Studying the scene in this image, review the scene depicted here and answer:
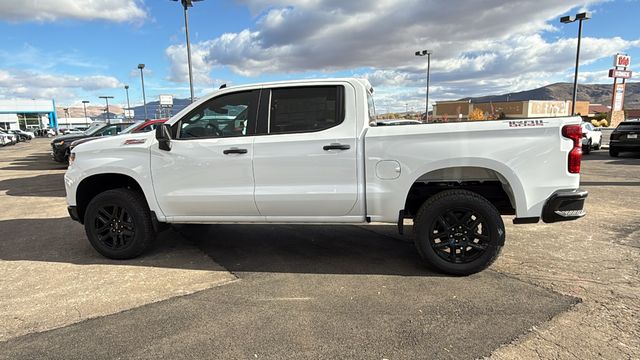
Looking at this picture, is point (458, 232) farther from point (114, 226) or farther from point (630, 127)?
point (630, 127)

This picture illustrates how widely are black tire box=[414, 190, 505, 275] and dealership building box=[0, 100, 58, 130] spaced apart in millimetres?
92865

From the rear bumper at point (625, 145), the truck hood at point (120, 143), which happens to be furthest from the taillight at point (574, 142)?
the rear bumper at point (625, 145)

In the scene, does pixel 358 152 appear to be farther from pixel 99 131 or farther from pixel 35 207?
pixel 99 131

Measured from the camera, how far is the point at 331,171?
423 cm

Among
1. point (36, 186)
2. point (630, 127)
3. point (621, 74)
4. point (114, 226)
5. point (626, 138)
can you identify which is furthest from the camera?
point (621, 74)

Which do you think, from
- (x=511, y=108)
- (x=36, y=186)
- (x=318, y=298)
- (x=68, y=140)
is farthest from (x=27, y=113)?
(x=511, y=108)

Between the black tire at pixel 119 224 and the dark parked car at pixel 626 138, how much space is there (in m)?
17.4

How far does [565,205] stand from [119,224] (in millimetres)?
4820

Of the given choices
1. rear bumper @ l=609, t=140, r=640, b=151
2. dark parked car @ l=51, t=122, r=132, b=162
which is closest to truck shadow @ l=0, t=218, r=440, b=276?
dark parked car @ l=51, t=122, r=132, b=162

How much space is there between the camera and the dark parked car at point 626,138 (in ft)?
50.9

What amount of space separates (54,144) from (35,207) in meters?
8.27

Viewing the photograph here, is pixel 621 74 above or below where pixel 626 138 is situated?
above

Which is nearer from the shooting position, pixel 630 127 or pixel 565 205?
pixel 565 205

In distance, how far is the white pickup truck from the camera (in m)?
3.99
